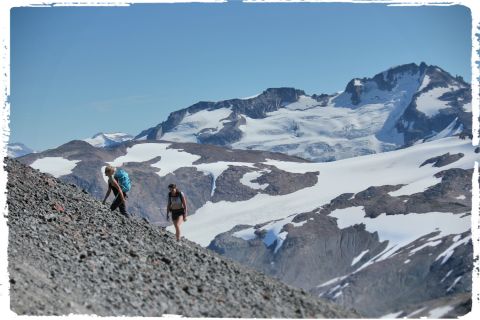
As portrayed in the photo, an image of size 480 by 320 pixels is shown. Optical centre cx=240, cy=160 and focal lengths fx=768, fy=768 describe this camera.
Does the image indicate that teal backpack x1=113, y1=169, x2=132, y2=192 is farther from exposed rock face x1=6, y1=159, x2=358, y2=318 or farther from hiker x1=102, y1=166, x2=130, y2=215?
exposed rock face x1=6, y1=159, x2=358, y2=318

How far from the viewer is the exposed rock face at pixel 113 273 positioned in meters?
23.1

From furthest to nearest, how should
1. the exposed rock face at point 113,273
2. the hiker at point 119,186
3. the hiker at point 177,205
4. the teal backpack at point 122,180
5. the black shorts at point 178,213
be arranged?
the teal backpack at point 122,180 → the hiker at point 119,186 → the black shorts at point 178,213 → the hiker at point 177,205 → the exposed rock face at point 113,273

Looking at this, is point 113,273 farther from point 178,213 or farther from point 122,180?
point 122,180

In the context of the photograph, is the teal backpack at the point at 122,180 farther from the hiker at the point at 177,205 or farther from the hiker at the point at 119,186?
the hiker at the point at 177,205

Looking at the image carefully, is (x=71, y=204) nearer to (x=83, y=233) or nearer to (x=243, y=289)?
(x=83, y=233)

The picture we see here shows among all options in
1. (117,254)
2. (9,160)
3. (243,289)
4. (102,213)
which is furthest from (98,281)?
(9,160)

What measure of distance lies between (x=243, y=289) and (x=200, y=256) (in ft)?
15.6

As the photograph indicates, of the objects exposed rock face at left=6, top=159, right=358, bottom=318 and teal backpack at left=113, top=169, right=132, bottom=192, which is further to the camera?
teal backpack at left=113, top=169, right=132, bottom=192

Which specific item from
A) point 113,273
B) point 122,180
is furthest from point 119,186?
point 113,273

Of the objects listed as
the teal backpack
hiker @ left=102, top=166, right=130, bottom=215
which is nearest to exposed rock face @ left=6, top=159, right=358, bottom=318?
hiker @ left=102, top=166, right=130, bottom=215

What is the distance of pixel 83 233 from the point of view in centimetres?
3042

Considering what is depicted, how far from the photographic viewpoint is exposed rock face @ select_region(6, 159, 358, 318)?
75.7ft

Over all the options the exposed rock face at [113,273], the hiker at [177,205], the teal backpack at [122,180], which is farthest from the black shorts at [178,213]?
the teal backpack at [122,180]

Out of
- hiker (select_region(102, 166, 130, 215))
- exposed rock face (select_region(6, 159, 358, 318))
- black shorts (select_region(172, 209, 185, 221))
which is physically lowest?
exposed rock face (select_region(6, 159, 358, 318))
